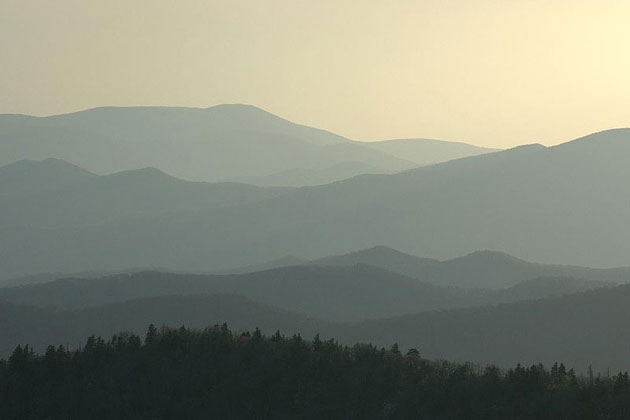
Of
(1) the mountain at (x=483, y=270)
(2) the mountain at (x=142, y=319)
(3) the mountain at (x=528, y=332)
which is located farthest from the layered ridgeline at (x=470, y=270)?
(3) the mountain at (x=528, y=332)

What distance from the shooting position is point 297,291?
102125 mm

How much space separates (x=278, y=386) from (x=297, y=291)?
80781 millimetres

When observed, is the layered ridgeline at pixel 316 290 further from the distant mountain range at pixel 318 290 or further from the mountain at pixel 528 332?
the mountain at pixel 528 332

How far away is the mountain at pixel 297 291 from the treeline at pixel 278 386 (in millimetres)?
70206

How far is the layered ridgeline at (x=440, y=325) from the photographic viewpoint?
65.8 metres

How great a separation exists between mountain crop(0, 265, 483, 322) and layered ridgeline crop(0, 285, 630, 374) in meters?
9.74

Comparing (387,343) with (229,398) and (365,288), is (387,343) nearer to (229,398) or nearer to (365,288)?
(365,288)

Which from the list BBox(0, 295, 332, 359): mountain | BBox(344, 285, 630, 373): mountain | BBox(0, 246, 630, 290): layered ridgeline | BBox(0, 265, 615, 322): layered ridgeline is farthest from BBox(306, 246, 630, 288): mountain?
BBox(344, 285, 630, 373): mountain

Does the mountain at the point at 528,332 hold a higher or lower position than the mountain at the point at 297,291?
lower

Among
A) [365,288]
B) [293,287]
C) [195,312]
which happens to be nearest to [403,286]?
[365,288]

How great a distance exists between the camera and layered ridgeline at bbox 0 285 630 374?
65750 mm

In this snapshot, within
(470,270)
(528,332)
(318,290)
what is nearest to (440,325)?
(528,332)

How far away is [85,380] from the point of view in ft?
73.3

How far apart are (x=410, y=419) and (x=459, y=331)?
54115mm
